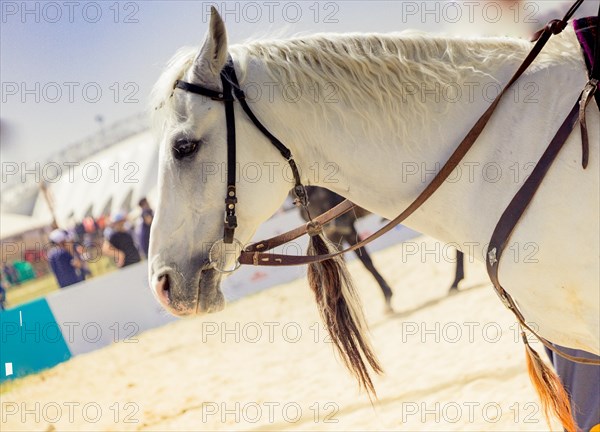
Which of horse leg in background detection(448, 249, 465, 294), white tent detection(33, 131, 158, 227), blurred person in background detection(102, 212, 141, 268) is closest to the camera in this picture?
horse leg in background detection(448, 249, 465, 294)

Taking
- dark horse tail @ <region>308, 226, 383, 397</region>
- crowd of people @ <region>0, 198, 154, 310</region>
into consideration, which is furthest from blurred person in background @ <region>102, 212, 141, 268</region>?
dark horse tail @ <region>308, 226, 383, 397</region>

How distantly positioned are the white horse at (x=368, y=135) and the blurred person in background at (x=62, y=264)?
8.82 m

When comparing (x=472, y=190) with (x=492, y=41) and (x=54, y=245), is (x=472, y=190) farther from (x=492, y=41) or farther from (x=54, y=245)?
(x=54, y=245)

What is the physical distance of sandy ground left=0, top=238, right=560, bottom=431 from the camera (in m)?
4.64

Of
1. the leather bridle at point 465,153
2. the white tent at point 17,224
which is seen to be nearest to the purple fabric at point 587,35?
the leather bridle at point 465,153

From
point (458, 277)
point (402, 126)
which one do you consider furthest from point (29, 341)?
point (402, 126)

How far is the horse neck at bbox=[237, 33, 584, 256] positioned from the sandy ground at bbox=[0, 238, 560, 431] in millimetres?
2272

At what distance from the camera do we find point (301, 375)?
6.48m

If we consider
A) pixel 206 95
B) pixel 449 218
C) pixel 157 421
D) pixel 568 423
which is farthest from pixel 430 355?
pixel 206 95

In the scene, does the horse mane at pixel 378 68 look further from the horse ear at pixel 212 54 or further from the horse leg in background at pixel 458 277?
the horse leg in background at pixel 458 277

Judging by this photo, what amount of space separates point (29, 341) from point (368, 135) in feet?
26.2

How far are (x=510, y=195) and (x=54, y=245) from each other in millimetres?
10072

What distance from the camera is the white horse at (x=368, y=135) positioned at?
2.14 metres

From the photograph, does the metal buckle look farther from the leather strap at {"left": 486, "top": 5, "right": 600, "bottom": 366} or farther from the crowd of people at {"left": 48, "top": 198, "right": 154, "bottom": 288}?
the crowd of people at {"left": 48, "top": 198, "right": 154, "bottom": 288}
